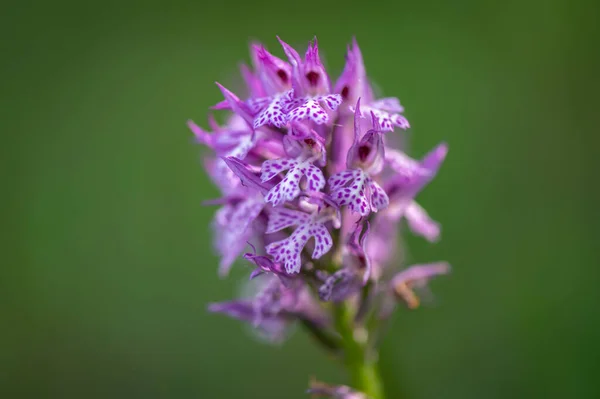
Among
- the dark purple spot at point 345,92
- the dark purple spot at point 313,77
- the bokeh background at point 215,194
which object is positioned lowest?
the bokeh background at point 215,194

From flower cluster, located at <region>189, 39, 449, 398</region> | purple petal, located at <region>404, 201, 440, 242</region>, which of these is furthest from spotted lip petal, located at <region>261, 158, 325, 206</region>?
purple petal, located at <region>404, 201, 440, 242</region>

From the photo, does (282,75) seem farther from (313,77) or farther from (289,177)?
(289,177)

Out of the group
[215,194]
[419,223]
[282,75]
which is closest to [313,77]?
[282,75]

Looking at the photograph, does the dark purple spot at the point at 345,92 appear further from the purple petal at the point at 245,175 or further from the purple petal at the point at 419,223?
the purple petal at the point at 419,223

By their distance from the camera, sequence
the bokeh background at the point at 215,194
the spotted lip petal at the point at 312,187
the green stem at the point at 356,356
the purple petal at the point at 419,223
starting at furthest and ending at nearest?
the bokeh background at the point at 215,194 → the purple petal at the point at 419,223 → the green stem at the point at 356,356 → the spotted lip petal at the point at 312,187

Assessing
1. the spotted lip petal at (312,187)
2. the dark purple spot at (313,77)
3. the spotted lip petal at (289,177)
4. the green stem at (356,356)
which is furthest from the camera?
the green stem at (356,356)

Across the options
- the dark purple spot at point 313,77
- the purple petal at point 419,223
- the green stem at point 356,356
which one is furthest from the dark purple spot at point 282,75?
the green stem at point 356,356

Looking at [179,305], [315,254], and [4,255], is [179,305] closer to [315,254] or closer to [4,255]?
[4,255]
